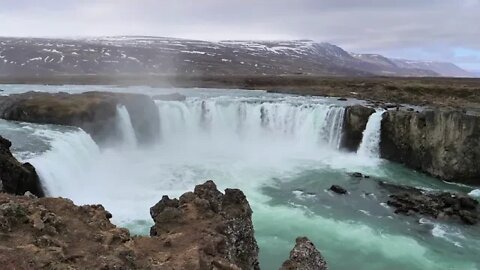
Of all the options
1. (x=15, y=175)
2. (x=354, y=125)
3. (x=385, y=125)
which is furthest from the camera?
(x=354, y=125)

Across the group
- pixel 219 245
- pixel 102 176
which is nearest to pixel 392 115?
pixel 102 176

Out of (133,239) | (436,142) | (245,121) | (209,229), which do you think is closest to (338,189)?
(436,142)

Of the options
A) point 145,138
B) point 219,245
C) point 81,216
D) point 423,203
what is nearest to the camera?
point 219,245

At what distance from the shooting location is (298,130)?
4106 cm

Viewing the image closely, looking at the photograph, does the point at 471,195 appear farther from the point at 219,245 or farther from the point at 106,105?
the point at 106,105

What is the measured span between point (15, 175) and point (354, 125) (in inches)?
1030

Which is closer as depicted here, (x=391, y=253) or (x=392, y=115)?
(x=391, y=253)

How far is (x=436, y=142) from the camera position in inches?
1252

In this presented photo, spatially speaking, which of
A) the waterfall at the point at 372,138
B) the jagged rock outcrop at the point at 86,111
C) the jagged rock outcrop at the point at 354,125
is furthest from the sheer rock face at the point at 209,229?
the jagged rock outcrop at the point at 354,125

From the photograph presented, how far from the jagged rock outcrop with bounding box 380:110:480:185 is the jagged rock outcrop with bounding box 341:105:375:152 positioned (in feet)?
5.70

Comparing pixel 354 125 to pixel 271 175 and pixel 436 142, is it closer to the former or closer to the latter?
pixel 436 142

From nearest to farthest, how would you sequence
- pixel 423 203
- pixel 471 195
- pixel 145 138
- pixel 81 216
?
pixel 81 216 → pixel 423 203 → pixel 471 195 → pixel 145 138

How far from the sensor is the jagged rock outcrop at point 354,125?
37250 millimetres

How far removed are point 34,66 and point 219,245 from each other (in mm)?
140804
